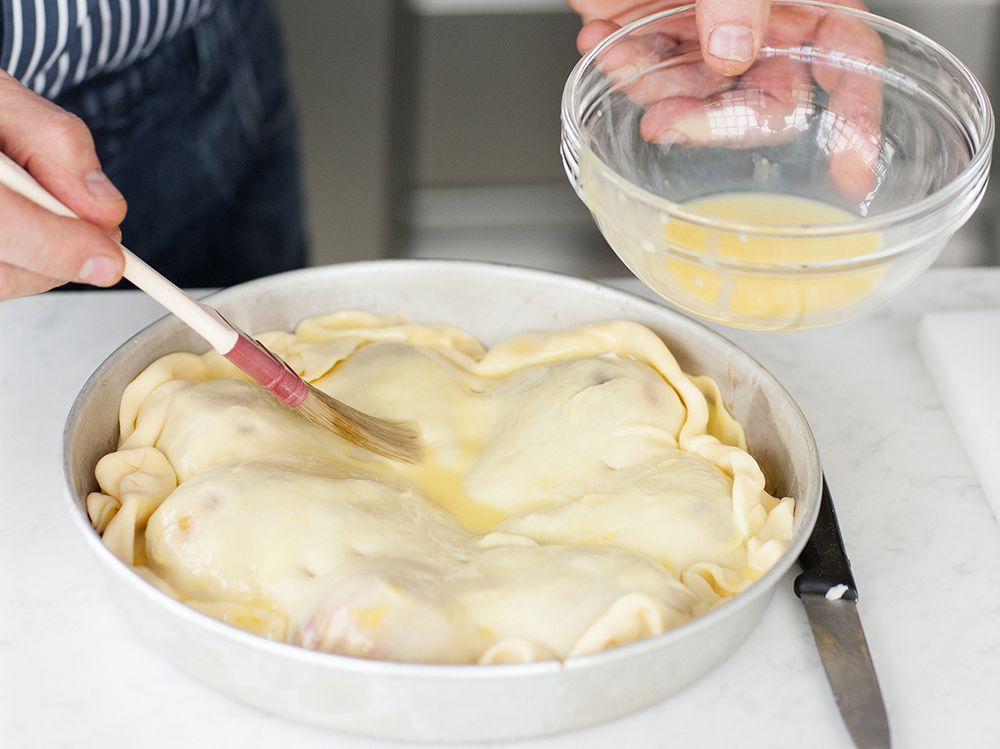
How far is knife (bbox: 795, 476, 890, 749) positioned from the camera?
29.5 inches

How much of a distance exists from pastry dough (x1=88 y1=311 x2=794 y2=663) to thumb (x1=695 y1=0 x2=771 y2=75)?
293 millimetres

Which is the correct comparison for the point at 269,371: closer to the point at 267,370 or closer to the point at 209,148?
the point at 267,370

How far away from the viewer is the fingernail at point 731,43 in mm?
896

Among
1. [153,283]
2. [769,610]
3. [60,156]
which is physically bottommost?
[769,610]

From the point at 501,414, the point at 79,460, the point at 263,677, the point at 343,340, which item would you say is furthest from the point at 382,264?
the point at 263,677

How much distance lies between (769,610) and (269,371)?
0.51 m

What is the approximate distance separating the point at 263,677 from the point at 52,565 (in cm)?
31

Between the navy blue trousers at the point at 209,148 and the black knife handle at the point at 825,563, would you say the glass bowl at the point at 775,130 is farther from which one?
the navy blue trousers at the point at 209,148

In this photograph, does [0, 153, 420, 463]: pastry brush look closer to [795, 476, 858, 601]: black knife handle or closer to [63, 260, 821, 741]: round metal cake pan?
[63, 260, 821, 741]: round metal cake pan

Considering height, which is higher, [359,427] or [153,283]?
[153,283]

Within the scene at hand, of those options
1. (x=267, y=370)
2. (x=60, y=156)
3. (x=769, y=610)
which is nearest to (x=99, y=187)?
(x=60, y=156)

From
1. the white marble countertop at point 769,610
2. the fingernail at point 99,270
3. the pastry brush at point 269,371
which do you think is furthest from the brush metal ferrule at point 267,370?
the white marble countertop at point 769,610

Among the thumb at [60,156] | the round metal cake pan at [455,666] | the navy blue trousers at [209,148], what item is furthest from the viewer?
the navy blue trousers at [209,148]

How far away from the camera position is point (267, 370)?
89 cm
